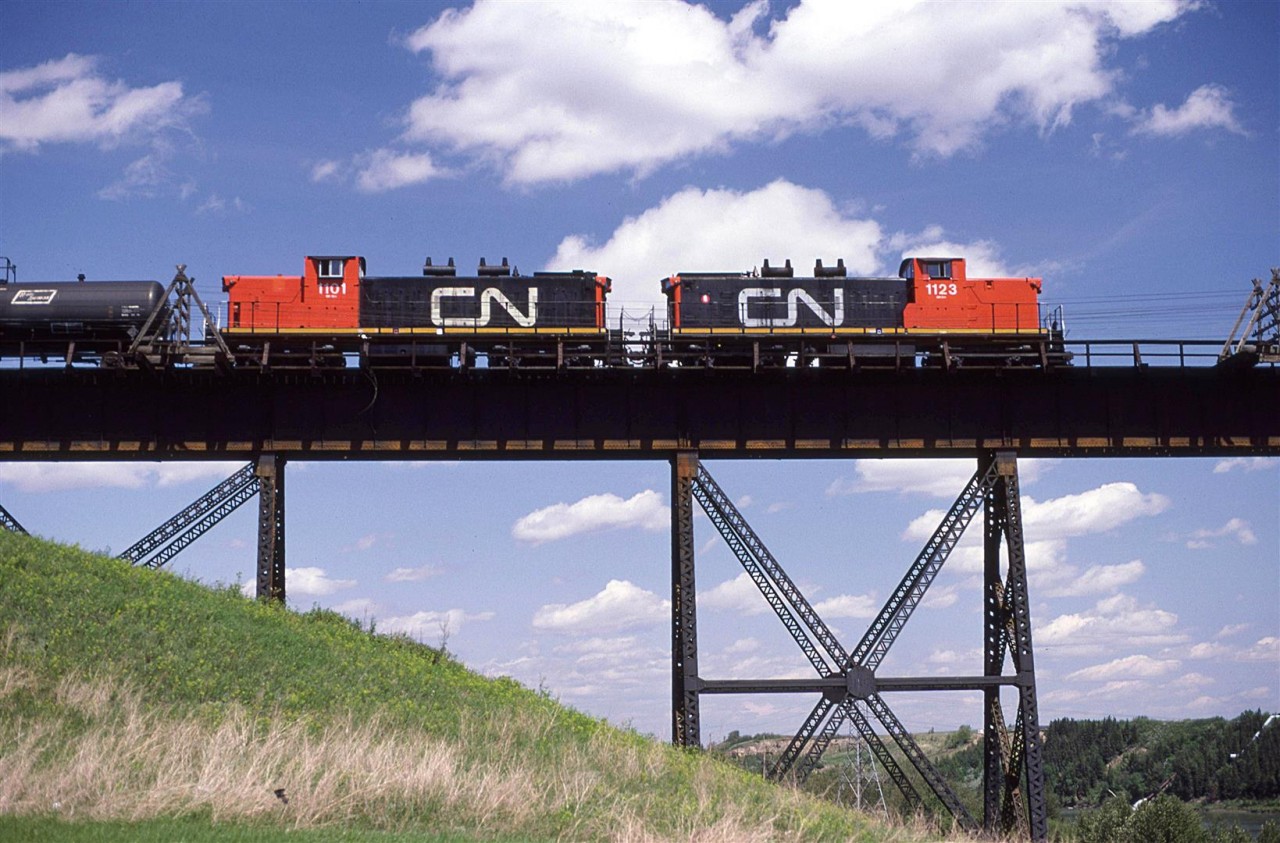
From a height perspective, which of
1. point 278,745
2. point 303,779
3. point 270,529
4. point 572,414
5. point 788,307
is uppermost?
point 788,307

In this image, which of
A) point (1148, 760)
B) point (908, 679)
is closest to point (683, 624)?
point (908, 679)

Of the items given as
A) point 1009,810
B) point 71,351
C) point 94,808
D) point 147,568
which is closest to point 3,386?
point 71,351

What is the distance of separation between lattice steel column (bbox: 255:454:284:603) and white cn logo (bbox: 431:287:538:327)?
22.3ft

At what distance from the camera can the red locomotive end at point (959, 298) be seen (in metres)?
35.6

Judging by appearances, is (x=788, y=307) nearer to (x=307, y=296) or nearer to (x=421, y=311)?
(x=421, y=311)

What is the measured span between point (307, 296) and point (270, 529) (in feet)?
29.9

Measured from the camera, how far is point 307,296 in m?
35.7

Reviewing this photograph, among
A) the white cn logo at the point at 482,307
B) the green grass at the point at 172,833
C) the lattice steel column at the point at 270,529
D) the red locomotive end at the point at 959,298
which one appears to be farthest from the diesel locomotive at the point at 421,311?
the green grass at the point at 172,833

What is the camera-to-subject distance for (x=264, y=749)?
15.0 metres

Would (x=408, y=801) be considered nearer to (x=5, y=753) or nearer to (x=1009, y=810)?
(x=5, y=753)

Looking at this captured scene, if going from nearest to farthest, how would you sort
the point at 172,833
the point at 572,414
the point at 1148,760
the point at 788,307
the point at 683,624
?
the point at 172,833
the point at 683,624
the point at 572,414
the point at 788,307
the point at 1148,760

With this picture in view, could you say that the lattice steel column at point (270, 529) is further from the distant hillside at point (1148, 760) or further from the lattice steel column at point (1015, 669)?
the distant hillside at point (1148, 760)

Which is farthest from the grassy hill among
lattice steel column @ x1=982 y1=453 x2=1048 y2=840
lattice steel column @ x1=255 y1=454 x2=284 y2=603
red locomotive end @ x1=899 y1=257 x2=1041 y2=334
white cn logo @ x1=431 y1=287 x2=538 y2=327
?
red locomotive end @ x1=899 y1=257 x2=1041 y2=334

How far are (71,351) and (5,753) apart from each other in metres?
19.6
